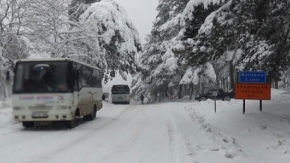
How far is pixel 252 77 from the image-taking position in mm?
14883

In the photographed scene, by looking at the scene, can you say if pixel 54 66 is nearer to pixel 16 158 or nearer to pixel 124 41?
pixel 16 158

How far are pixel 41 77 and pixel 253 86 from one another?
8.78m

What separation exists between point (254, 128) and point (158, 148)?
416 centimetres

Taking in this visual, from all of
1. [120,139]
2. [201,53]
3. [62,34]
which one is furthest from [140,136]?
[62,34]

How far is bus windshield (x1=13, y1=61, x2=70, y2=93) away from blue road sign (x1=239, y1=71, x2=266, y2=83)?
7334 millimetres

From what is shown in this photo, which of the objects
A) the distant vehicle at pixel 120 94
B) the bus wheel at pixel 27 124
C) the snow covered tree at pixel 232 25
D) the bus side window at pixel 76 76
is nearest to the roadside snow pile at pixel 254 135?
the snow covered tree at pixel 232 25

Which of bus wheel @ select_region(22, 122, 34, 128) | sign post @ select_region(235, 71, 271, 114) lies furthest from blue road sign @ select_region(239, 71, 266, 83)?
bus wheel @ select_region(22, 122, 34, 128)

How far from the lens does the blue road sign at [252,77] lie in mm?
14727

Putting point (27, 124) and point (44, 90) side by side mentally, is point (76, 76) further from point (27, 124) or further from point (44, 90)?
point (27, 124)

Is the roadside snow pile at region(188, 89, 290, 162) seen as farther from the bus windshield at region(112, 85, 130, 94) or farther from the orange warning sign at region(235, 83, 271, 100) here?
the bus windshield at region(112, 85, 130, 94)

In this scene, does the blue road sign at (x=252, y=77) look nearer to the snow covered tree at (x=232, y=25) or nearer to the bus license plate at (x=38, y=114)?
the snow covered tree at (x=232, y=25)

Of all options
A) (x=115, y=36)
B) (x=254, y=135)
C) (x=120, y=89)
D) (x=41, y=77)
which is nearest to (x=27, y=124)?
(x=41, y=77)

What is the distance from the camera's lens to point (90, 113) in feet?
58.9

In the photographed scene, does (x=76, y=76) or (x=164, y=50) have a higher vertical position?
(x=164, y=50)
